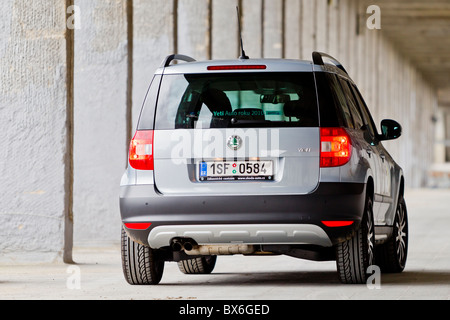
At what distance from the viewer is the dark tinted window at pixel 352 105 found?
28.1ft

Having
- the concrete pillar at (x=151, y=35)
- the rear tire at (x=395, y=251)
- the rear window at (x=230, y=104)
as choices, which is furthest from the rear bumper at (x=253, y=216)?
the concrete pillar at (x=151, y=35)

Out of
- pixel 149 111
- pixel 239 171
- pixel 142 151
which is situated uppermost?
pixel 149 111

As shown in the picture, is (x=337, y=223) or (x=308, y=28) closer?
(x=337, y=223)

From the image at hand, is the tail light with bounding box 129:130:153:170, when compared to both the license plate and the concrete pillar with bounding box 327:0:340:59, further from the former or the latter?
the concrete pillar with bounding box 327:0:340:59

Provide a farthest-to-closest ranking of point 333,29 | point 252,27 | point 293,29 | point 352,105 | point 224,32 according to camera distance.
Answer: point 333,29, point 293,29, point 252,27, point 224,32, point 352,105

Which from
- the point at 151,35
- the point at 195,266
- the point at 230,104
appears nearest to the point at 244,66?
the point at 230,104

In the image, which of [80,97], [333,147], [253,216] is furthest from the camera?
[80,97]

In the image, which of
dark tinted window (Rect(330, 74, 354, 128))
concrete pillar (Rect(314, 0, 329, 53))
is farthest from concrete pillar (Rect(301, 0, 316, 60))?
dark tinted window (Rect(330, 74, 354, 128))

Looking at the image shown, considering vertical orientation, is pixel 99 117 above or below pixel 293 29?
below

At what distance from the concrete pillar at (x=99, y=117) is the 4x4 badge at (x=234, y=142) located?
6430mm

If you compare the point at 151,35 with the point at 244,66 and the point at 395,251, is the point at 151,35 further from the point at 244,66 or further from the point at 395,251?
the point at 244,66

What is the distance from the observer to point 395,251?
984 cm

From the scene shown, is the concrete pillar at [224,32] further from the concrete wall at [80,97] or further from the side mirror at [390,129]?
the side mirror at [390,129]

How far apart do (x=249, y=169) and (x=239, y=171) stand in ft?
0.23
